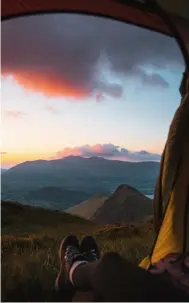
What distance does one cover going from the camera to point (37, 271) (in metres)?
1.27

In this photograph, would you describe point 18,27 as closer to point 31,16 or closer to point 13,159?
point 31,16

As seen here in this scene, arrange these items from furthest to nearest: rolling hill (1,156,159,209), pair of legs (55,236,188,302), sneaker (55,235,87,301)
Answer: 1. rolling hill (1,156,159,209)
2. sneaker (55,235,87,301)
3. pair of legs (55,236,188,302)

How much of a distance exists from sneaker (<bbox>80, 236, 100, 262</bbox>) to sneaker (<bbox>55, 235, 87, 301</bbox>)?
0.02 m

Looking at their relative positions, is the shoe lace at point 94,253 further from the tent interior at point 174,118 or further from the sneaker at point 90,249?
the tent interior at point 174,118

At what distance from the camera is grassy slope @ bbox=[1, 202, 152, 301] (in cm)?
122

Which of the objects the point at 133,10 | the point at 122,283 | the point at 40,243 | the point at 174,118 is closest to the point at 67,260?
the point at 40,243

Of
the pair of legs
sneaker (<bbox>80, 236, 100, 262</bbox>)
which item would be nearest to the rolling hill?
sneaker (<bbox>80, 236, 100, 262</bbox>)

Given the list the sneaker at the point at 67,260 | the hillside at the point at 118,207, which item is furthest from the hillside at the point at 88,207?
the sneaker at the point at 67,260

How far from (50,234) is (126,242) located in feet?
0.78

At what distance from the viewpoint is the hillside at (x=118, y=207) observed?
4.66 feet

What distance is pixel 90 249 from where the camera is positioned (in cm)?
133

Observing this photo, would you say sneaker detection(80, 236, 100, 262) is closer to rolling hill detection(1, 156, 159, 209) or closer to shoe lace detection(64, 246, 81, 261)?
shoe lace detection(64, 246, 81, 261)

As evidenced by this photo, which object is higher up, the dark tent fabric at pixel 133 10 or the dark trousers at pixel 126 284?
the dark tent fabric at pixel 133 10

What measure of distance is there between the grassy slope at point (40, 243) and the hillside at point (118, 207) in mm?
27
